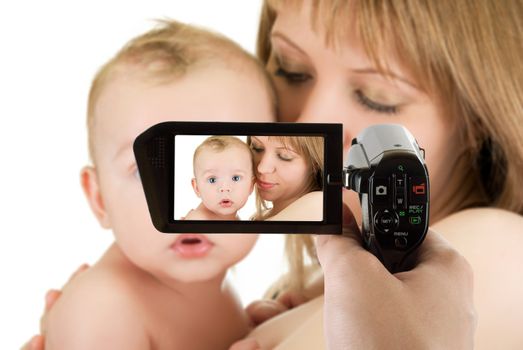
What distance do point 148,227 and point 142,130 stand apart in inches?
7.0

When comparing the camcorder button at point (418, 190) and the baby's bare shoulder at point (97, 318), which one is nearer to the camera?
the camcorder button at point (418, 190)

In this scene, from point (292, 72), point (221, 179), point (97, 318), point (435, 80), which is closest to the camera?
point (221, 179)

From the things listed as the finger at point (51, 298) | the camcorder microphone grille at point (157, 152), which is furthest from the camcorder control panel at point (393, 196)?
the finger at point (51, 298)

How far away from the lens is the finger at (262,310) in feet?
6.03

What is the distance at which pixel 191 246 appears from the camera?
1.49 meters

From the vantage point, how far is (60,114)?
8.14 ft

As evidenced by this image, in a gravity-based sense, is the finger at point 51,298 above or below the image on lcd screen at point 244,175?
below

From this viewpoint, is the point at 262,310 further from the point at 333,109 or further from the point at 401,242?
the point at 401,242

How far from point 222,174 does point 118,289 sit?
1.75 feet

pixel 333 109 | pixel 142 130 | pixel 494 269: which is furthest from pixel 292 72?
pixel 494 269

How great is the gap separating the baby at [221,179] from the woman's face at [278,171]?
0.04ft

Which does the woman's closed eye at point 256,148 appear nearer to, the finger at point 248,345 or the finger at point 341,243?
the finger at point 341,243

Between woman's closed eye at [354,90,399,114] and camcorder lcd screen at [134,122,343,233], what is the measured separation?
0.59 meters

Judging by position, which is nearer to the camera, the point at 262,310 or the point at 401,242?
the point at 401,242
